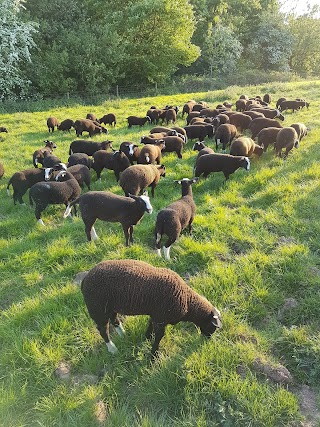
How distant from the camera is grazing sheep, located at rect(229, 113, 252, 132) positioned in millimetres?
13711

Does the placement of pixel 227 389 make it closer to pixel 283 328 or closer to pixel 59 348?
pixel 283 328

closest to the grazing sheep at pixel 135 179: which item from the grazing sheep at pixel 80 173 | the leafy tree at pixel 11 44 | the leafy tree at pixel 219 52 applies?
the grazing sheep at pixel 80 173

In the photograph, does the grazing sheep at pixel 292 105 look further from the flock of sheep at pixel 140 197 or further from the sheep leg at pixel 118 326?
the sheep leg at pixel 118 326

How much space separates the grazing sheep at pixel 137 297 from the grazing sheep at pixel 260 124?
10.5m

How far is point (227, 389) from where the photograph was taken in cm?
347

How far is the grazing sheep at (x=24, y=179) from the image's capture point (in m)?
8.38

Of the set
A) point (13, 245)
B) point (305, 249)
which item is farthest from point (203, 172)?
point (13, 245)

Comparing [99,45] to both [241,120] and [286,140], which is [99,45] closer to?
[241,120]

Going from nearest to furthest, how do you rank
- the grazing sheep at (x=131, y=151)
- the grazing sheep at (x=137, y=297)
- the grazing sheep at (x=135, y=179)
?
the grazing sheep at (x=137, y=297), the grazing sheep at (x=135, y=179), the grazing sheep at (x=131, y=151)

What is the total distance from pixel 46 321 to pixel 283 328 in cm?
310

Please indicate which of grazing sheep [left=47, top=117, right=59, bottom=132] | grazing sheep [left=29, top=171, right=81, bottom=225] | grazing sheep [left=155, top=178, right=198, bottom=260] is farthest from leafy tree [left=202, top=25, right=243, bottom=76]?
grazing sheep [left=155, top=178, right=198, bottom=260]

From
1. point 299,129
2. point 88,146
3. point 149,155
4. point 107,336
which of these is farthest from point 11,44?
point 107,336

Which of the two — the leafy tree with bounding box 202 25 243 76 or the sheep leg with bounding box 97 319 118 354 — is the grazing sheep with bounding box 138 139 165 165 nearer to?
the sheep leg with bounding box 97 319 118 354

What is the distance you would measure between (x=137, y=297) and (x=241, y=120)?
1165 cm
